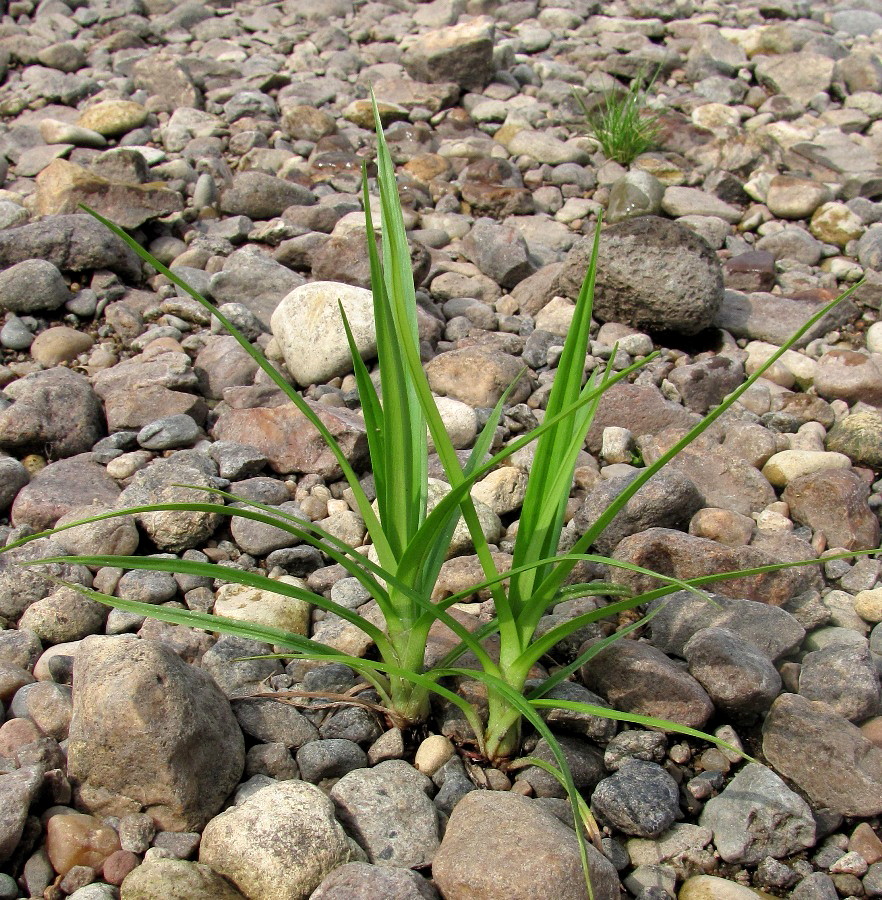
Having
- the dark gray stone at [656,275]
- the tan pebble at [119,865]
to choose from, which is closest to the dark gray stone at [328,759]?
the tan pebble at [119,865]

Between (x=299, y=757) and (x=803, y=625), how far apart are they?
1.35 metres

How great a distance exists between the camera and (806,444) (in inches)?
128

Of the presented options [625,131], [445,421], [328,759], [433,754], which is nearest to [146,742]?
[328,759]

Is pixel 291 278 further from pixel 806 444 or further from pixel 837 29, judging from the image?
pixel 837 29

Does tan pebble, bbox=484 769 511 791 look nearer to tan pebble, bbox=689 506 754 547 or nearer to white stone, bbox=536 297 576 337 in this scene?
tan pebble, bbox=689 506 754 547

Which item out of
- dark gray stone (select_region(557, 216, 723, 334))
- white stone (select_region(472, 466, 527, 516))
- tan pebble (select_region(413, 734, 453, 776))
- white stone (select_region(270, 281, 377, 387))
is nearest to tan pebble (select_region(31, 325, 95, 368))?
white stone (select_region(270, 281, 377, 387))

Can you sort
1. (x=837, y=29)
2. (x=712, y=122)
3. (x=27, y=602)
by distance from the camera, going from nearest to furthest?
(x=27, y=602) < (x=712, y=122) < (x=837, y=29)

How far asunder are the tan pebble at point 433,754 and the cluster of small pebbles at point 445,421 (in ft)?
0.04

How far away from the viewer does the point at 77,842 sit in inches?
66.6

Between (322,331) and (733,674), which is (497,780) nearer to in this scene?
(733,674)

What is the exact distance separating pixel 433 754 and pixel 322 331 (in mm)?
1870

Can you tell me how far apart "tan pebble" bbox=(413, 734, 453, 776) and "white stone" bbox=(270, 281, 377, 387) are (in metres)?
1.74

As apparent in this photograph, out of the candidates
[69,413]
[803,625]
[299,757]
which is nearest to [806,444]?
[803,625]

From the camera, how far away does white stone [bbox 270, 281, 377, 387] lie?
3.39m
